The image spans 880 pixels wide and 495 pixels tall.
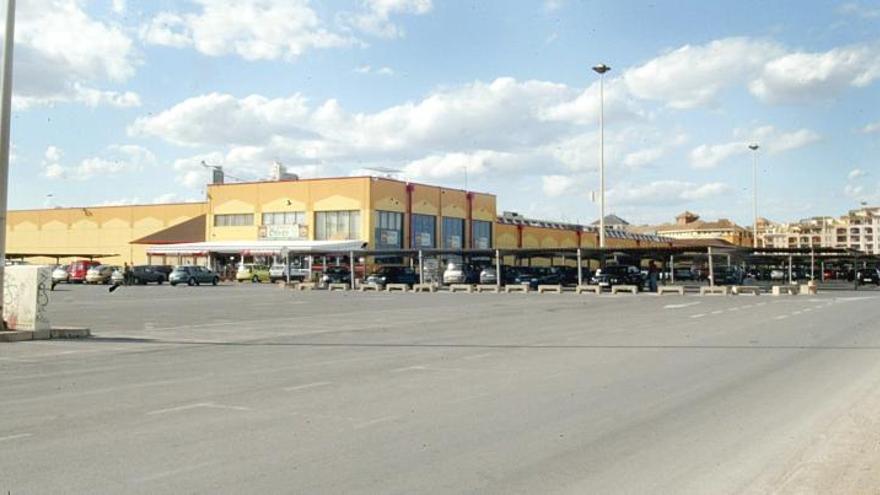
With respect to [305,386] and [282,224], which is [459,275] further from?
[305,386]

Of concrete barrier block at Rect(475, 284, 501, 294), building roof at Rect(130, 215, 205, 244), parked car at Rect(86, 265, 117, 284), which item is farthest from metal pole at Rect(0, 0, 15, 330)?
building roof at Rect(130, 215, 205, 244)

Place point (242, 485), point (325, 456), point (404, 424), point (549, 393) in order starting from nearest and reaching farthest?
point (242, 485)
point (325, 456)
point (404, 424)
point (549, 393)

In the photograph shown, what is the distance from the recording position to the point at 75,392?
419 inches

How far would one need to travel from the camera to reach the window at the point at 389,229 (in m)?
73.6

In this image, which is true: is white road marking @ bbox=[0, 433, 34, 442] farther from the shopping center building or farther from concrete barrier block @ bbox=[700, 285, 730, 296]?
the shopping center building

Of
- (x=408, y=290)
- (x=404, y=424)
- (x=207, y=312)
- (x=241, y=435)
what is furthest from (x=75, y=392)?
(x=408, y=290)

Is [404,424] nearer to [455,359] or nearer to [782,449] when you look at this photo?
[782,449]

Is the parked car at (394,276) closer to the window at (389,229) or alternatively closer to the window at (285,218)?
the window at (389,229)

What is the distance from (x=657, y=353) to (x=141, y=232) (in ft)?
269

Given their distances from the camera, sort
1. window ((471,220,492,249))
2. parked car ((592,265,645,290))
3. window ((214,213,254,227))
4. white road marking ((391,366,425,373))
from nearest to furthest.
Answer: white road marking ((391,366,425,373))
parked car ((592,265,645,290))
window ((214,213,254,227))
window ((471,220,492,249))

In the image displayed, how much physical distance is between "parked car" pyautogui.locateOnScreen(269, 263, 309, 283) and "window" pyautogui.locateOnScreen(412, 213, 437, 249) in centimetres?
1193

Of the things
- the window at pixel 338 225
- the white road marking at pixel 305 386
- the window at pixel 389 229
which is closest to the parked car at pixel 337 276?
the window at pixel 338 225

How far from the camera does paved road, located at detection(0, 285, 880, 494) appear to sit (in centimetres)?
644

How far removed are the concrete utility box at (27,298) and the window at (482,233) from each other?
6668 cm
